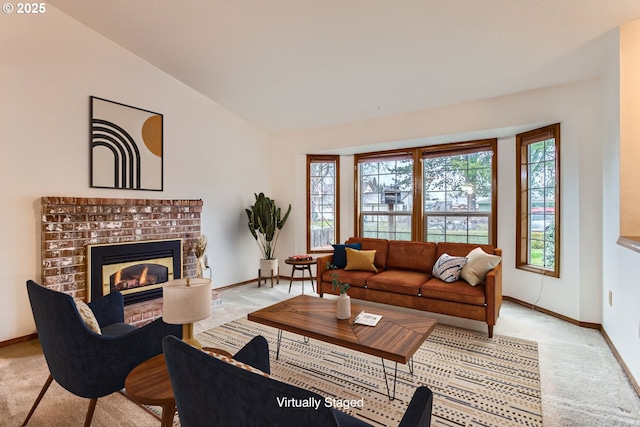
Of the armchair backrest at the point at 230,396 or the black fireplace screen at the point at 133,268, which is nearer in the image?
the armchair backrest at the point at 230,396

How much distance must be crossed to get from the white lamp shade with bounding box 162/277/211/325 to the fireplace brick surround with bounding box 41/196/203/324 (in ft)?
7.86

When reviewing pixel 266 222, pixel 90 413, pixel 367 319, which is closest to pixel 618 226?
pixel 367 319

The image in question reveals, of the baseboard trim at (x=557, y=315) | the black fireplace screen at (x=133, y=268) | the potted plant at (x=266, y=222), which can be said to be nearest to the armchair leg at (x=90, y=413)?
the black fireplace screen at (x=133, y=268)

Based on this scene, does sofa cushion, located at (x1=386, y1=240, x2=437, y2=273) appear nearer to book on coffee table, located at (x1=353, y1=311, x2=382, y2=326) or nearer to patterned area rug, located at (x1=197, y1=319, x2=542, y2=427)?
patterned area rug, located at (x1=197, y1=319, x2=542, y2=427)

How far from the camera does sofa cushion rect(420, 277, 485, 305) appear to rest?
3.22m

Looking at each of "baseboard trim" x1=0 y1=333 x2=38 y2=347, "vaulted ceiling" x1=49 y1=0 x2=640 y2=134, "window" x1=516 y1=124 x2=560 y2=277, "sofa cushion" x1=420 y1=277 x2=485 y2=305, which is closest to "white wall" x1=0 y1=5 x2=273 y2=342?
"baseboard trim" x1=0 y1=333 x2=38 y2=347

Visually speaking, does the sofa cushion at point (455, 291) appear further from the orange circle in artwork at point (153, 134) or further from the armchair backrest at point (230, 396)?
the orange circle in artwork at point (153, 134)

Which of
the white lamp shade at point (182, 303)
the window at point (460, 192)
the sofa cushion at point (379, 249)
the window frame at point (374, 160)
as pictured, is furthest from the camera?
the window frame at point (374, 160)

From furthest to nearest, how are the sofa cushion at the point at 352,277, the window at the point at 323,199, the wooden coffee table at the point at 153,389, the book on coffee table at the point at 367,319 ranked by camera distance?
the window at the point at 323,199, the sofa cushion at the point at 352,277, the book on coffee table at the point at 367,319, the wooden coffee table at the point at 153,389

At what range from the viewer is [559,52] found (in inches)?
121

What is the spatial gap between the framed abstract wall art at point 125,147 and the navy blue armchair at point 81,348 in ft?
7.65

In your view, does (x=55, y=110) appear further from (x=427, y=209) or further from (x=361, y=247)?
(x=427, y=209)

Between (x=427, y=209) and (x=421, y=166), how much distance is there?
718 millimetres

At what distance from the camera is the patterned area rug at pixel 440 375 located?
2.02 metres
